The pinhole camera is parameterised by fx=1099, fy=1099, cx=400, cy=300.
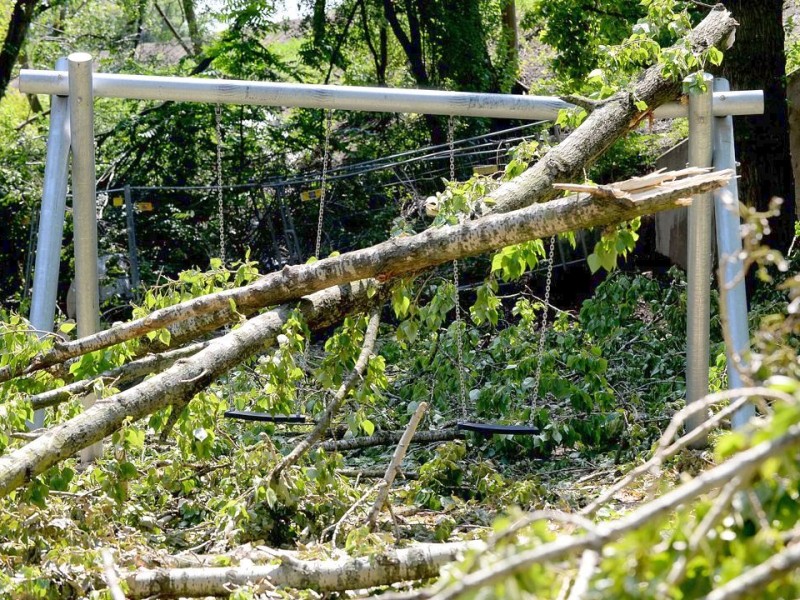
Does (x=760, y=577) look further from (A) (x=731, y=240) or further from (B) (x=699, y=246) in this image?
(B) (x=699, y=246)

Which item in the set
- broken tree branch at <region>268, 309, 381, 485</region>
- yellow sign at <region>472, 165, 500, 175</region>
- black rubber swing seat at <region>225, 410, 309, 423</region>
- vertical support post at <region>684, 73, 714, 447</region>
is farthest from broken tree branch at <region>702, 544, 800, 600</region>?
vertical support post at <region>684, 73, 714, 447</region>

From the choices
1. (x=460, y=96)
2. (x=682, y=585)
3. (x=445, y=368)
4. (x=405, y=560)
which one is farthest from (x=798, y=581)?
(x=445, y=368)

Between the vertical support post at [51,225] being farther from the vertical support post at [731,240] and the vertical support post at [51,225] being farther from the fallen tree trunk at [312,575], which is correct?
the vertical support post at [731,240]

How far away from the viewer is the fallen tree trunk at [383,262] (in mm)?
3770

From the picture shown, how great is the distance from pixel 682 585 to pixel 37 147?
39.6 feet

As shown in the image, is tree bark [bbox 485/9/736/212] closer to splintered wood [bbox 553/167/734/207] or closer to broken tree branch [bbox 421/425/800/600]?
splintered wood [bbox 553/167/734/207]

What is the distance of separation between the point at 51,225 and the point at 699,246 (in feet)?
9.27

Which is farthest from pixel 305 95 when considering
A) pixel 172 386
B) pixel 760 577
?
pixel 760 577

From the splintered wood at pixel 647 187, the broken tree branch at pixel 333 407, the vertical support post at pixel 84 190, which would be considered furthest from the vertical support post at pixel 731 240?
the vertical support post at pixel 84 190

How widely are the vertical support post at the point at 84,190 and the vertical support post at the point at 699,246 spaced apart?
2.64 meters

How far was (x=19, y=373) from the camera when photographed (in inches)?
151

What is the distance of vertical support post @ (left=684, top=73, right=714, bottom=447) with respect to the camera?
488 cm

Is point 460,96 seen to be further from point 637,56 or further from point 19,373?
point 19,373

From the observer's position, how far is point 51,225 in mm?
4688
